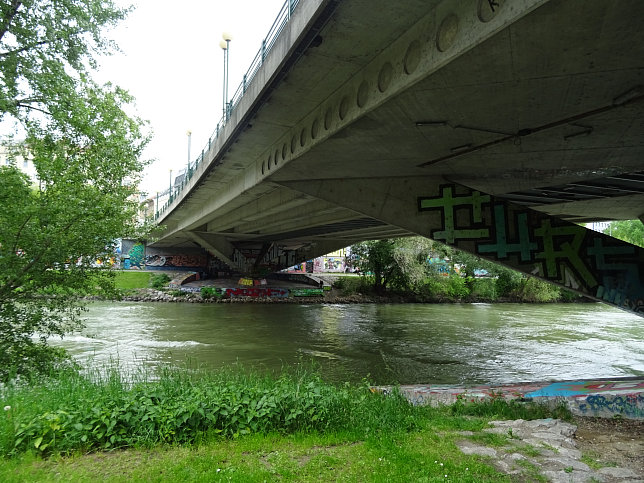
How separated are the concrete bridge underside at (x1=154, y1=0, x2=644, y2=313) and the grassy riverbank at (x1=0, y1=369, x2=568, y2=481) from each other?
187 inches

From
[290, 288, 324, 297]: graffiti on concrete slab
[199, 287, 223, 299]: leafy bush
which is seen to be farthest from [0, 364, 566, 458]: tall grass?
[290, 288, 324, 297]: graffiti on concrete slab

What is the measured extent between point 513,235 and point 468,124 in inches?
174

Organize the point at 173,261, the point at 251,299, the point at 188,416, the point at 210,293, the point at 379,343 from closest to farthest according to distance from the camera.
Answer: the point at 188,416, the point at 379,343, the point at 210,293, the point at 251,299, the point at 173,261

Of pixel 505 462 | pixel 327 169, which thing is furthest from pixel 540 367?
pixel 505 462

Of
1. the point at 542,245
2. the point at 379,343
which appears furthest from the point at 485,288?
the point at 542,245

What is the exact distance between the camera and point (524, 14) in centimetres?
437

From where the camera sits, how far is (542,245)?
1092 cm

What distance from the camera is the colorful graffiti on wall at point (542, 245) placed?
1032 cm

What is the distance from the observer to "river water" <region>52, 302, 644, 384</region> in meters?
13.2

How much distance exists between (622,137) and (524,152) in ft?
5.78

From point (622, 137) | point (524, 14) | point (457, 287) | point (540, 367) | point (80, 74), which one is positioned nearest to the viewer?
point (524, 14)

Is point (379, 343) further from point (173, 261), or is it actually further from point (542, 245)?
point (173, 261)

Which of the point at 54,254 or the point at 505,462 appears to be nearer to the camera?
the point at 505,462

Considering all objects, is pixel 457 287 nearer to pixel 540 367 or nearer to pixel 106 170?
pixel 540 367
